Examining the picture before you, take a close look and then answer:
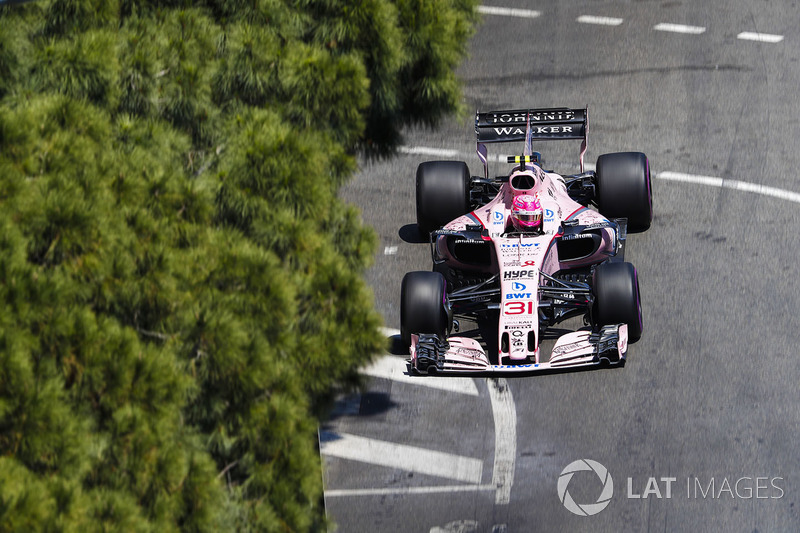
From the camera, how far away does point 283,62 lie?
11.0 m

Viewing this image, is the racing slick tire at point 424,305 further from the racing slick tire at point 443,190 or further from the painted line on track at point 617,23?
the painted line on track at point 617,23

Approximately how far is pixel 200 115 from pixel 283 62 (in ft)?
2.93

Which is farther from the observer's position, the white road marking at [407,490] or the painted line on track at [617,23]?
the painted line on track at [617,23]

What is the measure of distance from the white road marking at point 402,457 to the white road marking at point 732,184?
260 inches

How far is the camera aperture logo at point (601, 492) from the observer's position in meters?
13.6

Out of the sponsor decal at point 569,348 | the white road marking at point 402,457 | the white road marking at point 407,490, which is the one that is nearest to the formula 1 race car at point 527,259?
the sponsor decal at point 569,348

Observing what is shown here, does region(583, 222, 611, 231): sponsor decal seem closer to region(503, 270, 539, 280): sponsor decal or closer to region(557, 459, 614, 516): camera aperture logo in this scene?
region(503, 270, 539, 280): sponsor decal

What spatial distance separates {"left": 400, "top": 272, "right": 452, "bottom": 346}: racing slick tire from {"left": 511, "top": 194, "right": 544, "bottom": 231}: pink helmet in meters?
1.22

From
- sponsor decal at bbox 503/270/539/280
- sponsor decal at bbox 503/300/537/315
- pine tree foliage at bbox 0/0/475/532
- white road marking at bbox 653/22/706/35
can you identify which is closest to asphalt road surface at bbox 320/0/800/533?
white road marking at bbox 653/22/706/35

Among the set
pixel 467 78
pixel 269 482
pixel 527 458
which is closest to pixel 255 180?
pixel 269 482

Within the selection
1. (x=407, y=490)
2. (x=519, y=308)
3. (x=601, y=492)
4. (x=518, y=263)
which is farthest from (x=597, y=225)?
(x=407, y=490)

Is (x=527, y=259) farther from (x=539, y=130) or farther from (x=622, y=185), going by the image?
(x=539, y=130)

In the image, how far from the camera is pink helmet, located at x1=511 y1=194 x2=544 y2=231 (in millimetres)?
15531

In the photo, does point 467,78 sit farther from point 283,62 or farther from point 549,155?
point 283,62
